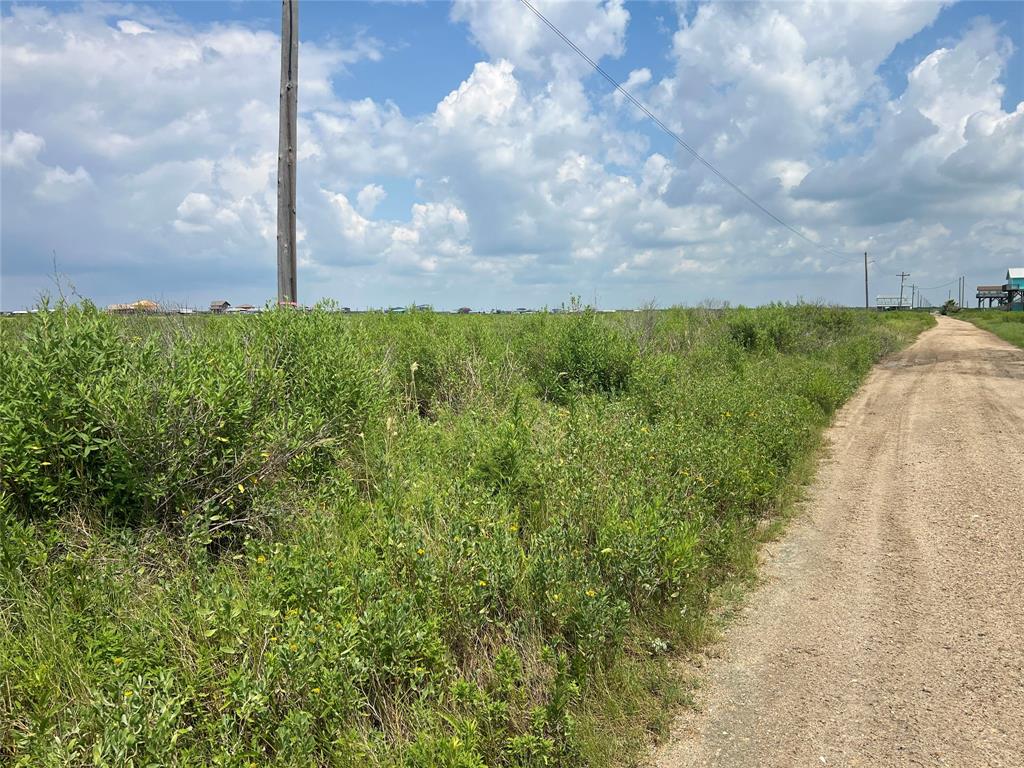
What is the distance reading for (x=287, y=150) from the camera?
8.23 metres

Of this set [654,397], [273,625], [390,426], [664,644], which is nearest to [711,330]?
[654,397]

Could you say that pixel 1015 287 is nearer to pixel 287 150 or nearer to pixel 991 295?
pixel 991 295

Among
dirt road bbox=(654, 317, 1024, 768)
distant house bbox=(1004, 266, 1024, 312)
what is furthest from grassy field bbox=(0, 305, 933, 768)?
distant house bbox=(1004, 266, 1024, 312)

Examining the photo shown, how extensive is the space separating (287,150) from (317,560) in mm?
6190

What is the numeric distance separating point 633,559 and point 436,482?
6.09 feet

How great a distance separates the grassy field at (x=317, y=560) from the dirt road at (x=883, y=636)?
1.41 feet

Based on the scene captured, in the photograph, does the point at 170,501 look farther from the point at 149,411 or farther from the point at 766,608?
the point at 766,608

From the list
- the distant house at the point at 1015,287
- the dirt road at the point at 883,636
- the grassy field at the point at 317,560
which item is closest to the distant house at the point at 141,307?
the grassy field at the point at 317,560

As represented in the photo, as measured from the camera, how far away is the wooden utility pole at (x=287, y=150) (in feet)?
27.0

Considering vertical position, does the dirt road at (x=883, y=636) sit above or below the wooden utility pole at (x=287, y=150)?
below

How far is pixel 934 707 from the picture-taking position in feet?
12.0

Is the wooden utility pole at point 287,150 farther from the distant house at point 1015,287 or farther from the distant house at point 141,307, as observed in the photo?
the distant house at point 1015,287

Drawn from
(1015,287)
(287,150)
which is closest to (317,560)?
(287,150)

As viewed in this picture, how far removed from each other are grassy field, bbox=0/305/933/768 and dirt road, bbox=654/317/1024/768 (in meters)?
0.43
